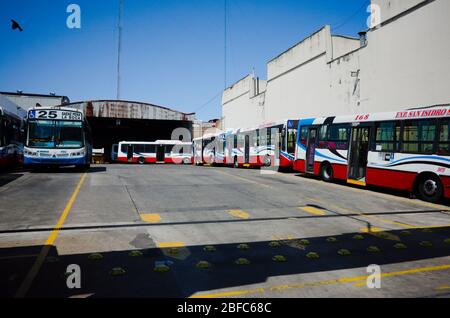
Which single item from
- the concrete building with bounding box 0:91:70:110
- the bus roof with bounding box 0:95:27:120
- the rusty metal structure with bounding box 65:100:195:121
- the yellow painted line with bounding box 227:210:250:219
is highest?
the concrete building with bounding box 0:91:70:110

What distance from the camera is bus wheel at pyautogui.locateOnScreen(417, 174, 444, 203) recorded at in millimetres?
11609

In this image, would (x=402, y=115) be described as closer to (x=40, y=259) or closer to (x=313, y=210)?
(x=313, y=210)

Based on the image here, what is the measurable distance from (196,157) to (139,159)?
8.56 m

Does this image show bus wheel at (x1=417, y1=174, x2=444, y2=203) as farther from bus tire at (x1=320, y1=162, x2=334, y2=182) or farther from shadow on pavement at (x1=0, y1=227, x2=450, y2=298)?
shadow on pavement at (x1=0, y1=227, x2=450, y2=298)

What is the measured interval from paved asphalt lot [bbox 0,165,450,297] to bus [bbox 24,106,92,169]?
24.4 ft

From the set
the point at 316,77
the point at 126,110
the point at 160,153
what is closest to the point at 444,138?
the point at 316,77

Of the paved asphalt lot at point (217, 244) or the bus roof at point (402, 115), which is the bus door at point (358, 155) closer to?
the bus roof at point (402, 115)

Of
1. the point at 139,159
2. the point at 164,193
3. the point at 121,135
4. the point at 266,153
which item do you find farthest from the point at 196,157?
the point at 164,193

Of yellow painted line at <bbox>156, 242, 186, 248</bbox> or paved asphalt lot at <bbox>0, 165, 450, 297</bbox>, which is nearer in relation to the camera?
paved asphalt lot at <bbox>0, 165, 450, 297</bbox>

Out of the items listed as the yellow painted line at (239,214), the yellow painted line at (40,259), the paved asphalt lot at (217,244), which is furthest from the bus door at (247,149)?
the yellow painted line at (40,259)

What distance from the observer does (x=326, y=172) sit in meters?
17.8

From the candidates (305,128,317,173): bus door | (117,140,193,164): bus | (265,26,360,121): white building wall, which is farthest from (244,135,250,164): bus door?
(117,140,193,164): bus

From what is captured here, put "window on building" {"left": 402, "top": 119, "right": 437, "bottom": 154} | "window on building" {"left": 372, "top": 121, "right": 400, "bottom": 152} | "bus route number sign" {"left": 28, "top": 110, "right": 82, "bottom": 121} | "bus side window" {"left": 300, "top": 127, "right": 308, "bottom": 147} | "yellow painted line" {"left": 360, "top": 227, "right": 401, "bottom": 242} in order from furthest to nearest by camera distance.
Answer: "bus side window" {"left": 300, "top": 127, "right": 308, "bottom": 147} < "bus route number sign" {"left": 28, "top": 110, "right": 82, "bottom": 121} < "window on building" {"left": 372, "top": 121, "right": 400, "bottom": 152} < "window on building" {"left": 402, "top": 119, "right": 437, "bottom": 154} < "yellow painted line" {"left": 360, "top": 227, "right": 401, "bottom": 242}

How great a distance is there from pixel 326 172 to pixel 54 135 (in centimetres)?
1500
